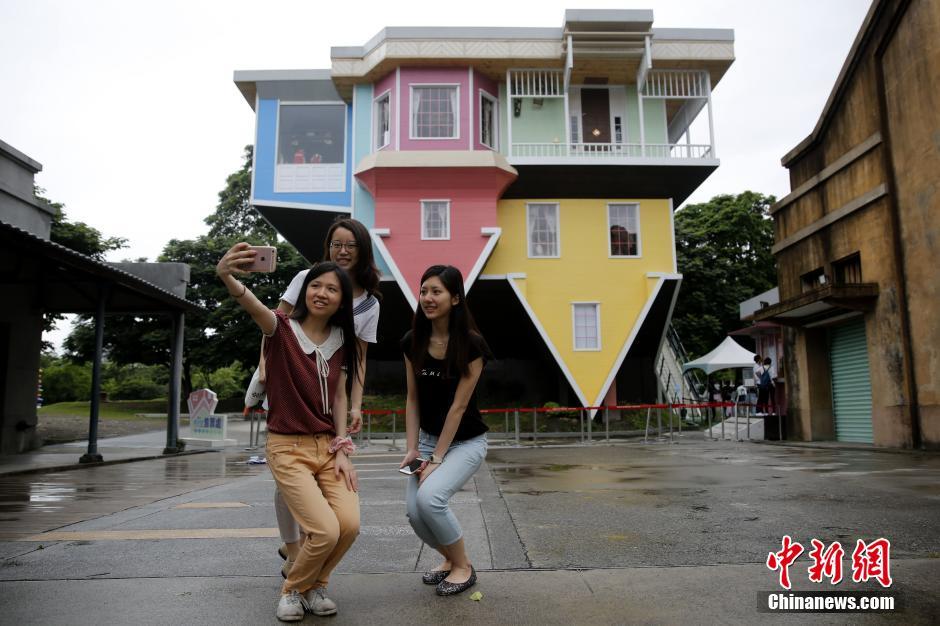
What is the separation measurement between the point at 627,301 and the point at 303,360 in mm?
18840

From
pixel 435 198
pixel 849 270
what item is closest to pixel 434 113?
pixel 435 198

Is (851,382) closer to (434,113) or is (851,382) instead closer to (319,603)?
A: (434,113)

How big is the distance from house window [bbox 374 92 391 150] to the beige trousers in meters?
19.1

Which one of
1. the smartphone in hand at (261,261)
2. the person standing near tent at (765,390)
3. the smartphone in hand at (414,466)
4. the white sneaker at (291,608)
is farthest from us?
the person standing near tent at (765,390)

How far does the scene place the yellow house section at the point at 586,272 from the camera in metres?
20.7

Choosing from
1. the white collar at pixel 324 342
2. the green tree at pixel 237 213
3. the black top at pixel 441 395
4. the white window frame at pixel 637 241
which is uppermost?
the green tree at pixel 237 213

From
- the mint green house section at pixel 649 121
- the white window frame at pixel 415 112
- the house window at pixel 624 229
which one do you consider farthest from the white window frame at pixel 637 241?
the white window frame at pixel 415 112

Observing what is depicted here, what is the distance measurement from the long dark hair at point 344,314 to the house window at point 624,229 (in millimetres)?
18851

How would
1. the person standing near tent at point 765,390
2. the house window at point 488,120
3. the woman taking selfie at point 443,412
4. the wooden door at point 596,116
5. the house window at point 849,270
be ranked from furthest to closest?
the wooden door at point 596,116, the house window at point 488,120, the person standing near tent at point 765,390, the house window at point 849,270, the woman taking selfie at point 443,412

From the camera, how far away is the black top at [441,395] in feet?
11.8

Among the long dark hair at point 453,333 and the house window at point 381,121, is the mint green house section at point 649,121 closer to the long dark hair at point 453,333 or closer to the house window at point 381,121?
the house window at point 381,121

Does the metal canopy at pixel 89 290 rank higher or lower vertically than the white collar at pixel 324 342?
higher

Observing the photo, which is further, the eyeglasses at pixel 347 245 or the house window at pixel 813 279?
the house window at pixel 813 279

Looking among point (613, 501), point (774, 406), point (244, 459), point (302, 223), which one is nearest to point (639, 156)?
point (774, 406)
